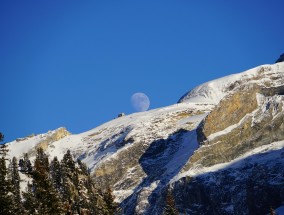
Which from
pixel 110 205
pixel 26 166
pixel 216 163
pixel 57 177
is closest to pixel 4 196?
pixel 110 205

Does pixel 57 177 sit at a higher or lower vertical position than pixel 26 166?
lower

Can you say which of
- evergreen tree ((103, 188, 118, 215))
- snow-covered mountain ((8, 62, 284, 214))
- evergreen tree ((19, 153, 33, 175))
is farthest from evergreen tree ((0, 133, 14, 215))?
snow-covered mountain ((8, 62, 284, 214))

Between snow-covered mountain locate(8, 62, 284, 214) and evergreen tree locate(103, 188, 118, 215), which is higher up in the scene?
snow-covered mountain locate(8, 62, 284, 214)

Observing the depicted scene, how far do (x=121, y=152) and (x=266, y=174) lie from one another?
62251 mm

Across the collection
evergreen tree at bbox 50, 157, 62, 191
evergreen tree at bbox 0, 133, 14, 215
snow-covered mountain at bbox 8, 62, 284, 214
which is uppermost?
snow-covered mountain at bbox 8, 62, 284, 214

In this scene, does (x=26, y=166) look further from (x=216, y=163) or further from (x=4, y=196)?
(x=4, y=196)

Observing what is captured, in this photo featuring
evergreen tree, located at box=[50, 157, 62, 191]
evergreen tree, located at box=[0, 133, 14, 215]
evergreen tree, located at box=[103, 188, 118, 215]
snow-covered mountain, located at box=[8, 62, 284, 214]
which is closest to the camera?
evergreen tree, located at box=[0, 133, 14, 215]

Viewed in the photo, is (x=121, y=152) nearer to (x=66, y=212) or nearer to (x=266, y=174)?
(x=266, y=174)

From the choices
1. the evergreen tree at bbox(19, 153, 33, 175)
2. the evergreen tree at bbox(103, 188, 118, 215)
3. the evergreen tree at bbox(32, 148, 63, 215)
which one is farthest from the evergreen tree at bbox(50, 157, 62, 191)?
the evergreen tree at bbox(32, 148, 63, 215)

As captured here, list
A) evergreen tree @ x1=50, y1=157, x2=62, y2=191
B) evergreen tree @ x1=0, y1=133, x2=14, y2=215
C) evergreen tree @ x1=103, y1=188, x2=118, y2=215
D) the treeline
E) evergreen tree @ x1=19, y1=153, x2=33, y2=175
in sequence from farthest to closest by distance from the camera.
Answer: evergreen tree @ x1=50, y1=157, x2=62, y2=191 → evergreen tree @ x1=103, y1=188, x2=118, y2=215 → evergreen tree @ x1=19, y1=153, x2=33, y2=175 → the treeline → evergreen tree @ x1=0, y1=133, x2=14, y2=215

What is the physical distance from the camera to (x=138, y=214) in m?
152

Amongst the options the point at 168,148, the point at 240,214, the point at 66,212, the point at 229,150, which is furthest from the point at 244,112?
the point at 66,212

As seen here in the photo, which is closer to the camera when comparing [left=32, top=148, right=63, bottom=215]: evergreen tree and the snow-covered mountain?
[left=32, top=148, right=63, bottom=215]: evergreen tree

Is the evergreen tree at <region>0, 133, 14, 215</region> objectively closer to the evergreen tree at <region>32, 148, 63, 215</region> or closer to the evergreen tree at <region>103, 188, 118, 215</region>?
the evergreen tree at <region>32, 148, 63, 215</region>
